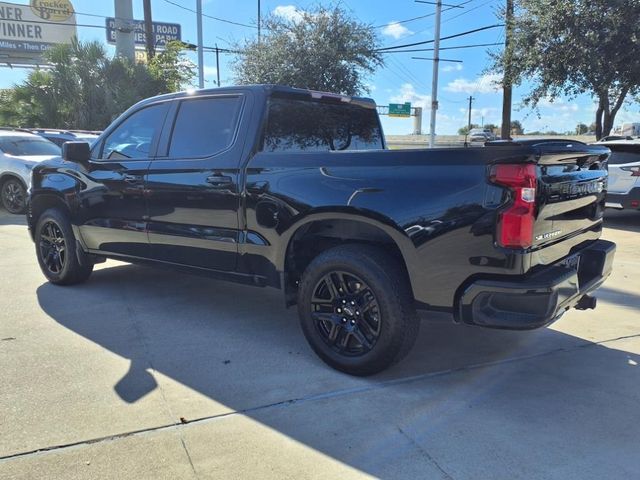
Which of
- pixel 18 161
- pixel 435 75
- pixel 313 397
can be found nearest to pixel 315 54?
pixel 435 75

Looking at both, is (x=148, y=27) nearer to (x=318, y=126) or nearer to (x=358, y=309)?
(x=318, y=126)

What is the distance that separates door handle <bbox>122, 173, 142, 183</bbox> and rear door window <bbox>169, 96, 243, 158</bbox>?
1.38ft

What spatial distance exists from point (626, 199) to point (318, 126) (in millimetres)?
7404

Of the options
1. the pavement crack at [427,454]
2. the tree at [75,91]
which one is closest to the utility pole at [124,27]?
the tree at [75,91]

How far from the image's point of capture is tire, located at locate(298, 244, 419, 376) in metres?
3.45

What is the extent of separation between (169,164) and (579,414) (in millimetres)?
3468

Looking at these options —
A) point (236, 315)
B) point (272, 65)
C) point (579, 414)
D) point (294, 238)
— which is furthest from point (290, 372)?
point (272, 65)

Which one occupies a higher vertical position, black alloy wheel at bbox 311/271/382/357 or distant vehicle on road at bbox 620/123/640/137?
distant vehicle on road at bbox 620/123/640/137

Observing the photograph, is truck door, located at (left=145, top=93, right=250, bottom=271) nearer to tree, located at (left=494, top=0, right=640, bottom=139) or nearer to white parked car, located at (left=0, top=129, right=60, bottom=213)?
white parked car, located at (left=0, top=129, right=60, bottom=213)

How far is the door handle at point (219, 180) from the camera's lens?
4156 millimetres

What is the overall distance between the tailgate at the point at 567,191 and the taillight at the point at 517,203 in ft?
0.26

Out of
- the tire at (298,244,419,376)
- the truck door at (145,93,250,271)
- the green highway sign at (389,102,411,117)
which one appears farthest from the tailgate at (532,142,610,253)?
the green highway sign at (389,102,411,117)

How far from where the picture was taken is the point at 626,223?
34.7 feet

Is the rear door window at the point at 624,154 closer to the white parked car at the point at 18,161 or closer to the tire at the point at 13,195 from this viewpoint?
the white parked car at the point at 18,161
